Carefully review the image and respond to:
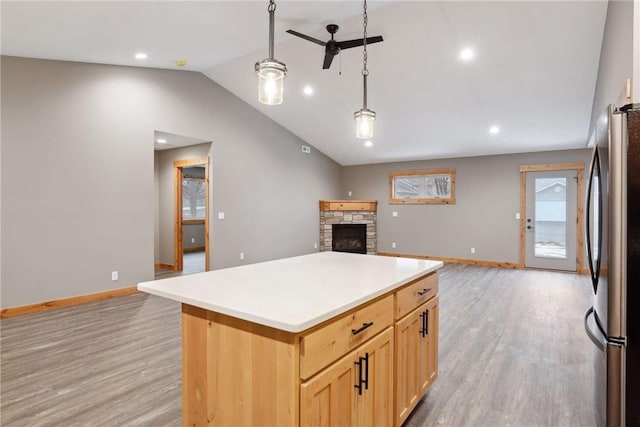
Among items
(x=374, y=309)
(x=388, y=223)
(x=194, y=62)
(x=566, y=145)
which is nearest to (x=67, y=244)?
(x=194, y=62)

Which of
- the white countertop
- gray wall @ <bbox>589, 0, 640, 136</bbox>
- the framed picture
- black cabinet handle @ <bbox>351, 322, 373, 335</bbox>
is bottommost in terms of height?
black cabinet handle @ <bbox>351, 322, 373, 335</bbox>

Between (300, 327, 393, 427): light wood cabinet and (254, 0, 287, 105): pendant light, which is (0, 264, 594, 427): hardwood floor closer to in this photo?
(300, 327, 393, 427): light wood cabinet

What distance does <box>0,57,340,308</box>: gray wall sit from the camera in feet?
12.8

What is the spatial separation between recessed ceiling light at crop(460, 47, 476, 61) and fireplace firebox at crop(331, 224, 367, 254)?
16.0 feet

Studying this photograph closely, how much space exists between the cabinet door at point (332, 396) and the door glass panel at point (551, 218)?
6856 mm

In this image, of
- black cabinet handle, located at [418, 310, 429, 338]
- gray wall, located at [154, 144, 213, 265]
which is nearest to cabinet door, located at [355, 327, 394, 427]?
black cabinet handle, located at [418, 310, 429, 338]

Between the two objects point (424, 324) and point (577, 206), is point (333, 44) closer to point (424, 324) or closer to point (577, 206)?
point (424, 324)


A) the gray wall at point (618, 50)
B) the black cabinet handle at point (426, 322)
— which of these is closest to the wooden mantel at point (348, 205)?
the gray wall at point (618, 50)

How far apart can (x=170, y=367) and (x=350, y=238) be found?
6.43 meters

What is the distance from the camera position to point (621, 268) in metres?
1.43

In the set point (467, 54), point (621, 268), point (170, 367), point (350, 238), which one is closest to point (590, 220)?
point (621, 268)

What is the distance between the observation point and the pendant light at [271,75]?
1.82m

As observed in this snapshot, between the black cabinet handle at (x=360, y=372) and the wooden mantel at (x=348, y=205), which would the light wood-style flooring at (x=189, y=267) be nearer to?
the wooden mantel at (x=348, y=205)

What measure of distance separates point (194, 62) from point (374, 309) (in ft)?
15.5
